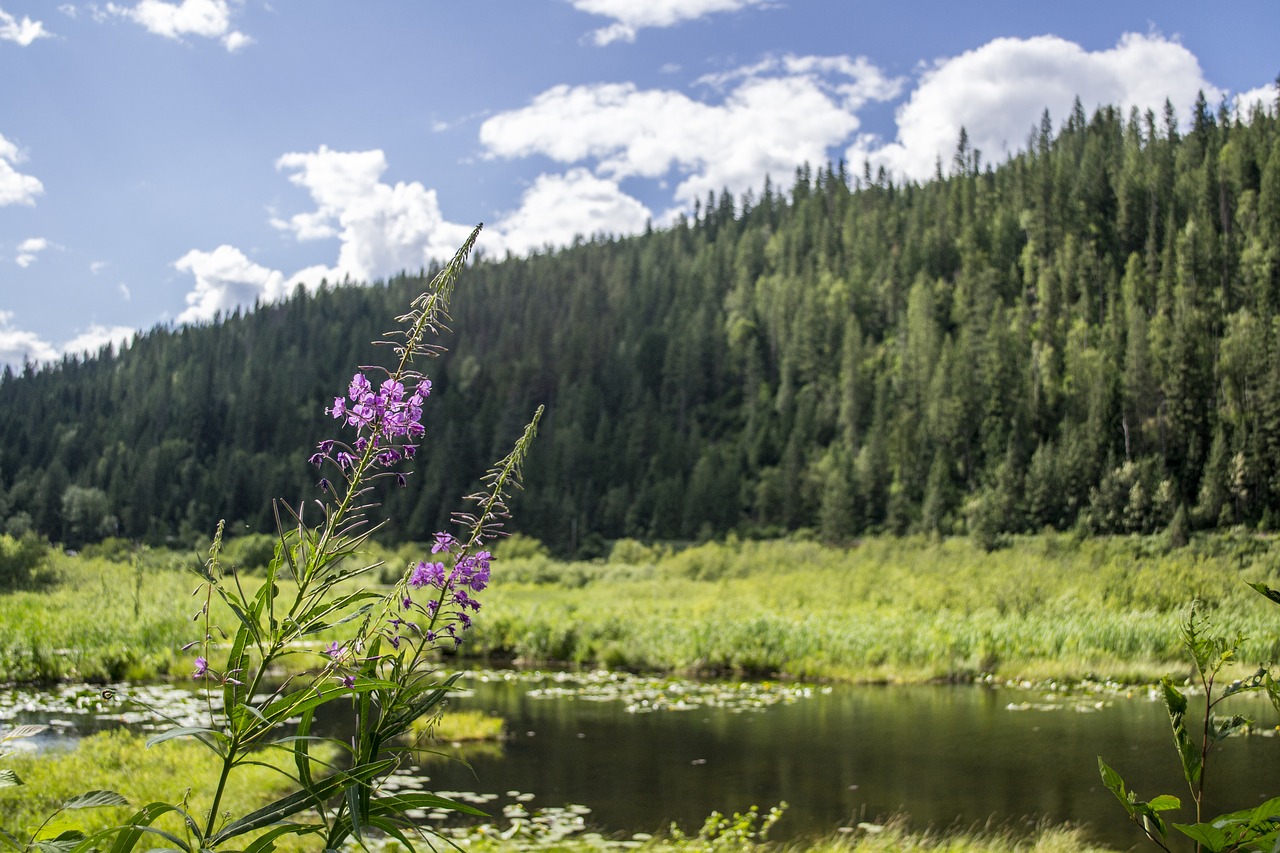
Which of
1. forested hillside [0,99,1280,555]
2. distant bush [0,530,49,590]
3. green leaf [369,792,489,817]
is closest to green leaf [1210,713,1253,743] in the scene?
green leaf [369,792,489,817]

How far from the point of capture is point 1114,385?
77.8 m

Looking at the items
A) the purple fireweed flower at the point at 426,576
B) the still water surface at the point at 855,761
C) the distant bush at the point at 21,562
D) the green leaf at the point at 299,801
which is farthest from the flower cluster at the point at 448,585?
the distant bush at the point at 21,562

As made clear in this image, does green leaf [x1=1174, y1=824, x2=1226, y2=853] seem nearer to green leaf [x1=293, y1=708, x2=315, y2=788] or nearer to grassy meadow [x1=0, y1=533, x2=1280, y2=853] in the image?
green leaf [x1=293, y1=708, x2=315, y2=788]

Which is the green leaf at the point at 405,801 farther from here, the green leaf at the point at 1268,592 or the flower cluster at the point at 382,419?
the green leaf at the point at 1268,592

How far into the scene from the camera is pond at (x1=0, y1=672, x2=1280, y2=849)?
46.1ft

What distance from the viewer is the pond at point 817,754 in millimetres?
14062

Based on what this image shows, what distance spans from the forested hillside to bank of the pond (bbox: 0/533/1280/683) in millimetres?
32205

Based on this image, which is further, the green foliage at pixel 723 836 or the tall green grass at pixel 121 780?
the green foliage at pixel 723 836

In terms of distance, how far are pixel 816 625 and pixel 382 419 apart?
28012 millimetres

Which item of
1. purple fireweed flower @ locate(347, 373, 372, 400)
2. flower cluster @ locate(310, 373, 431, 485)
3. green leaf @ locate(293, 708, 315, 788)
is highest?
purple fireweed flower @ locate(347, 373, 372, 400)

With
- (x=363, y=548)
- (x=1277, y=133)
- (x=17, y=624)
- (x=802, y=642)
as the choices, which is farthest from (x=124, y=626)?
(x=1277, y=133)

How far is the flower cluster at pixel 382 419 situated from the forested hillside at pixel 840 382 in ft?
243

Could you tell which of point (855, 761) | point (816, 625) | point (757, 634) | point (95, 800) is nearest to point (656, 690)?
point (757, 634)

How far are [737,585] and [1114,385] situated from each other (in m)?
45.1
